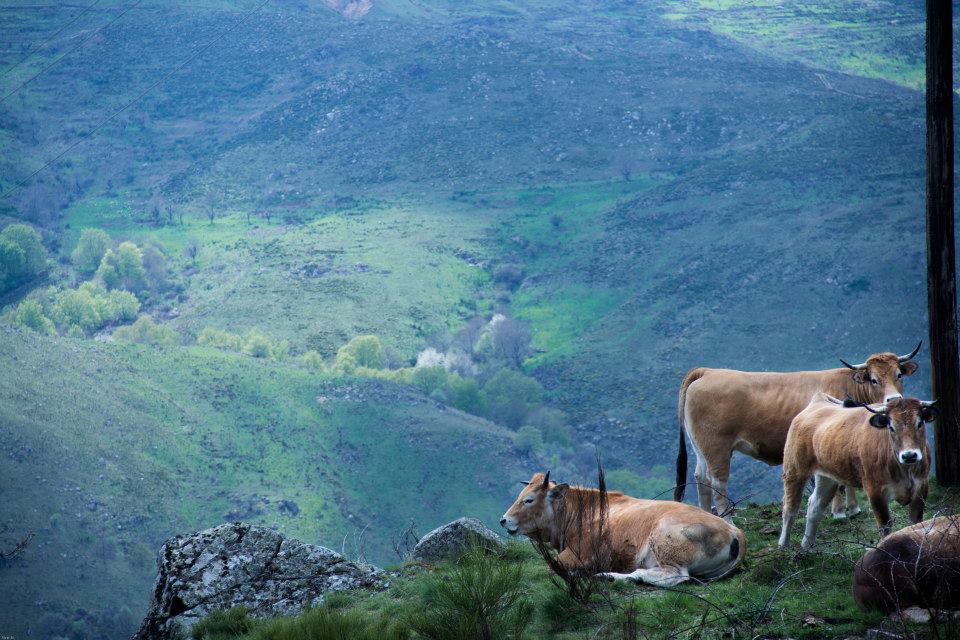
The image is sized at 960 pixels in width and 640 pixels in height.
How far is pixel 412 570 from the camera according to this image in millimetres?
10883

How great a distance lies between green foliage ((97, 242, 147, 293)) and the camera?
130 meters

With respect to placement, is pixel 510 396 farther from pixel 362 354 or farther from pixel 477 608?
pixel 477 608

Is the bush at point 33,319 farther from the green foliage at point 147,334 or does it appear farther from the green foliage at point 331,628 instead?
the green foliage at point 331,628

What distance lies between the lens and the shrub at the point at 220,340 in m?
106

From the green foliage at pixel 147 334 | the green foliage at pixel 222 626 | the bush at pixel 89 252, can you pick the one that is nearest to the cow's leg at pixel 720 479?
the green foliage at pixel 222 626

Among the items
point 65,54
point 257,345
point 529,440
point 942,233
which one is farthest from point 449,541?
point 65,54

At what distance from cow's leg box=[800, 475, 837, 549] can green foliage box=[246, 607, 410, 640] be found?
3.91 meters

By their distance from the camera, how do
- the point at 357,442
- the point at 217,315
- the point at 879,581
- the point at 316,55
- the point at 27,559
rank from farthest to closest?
the point at 316,55 → the point at 217,315 → the point at 357,442 → the point at 27,559 → the point at 879,581

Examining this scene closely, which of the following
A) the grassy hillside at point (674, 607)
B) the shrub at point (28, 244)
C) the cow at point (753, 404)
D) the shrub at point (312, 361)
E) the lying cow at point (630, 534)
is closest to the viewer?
the grassy hillside at point (674, 607)

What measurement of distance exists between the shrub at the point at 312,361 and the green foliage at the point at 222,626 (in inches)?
3740

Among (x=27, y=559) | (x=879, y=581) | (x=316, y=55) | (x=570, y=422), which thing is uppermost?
(x=879, y=581)

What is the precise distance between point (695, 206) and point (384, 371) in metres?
50.8

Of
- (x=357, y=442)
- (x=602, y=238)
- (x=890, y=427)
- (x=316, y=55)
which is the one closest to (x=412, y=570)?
(x=890, y=427)

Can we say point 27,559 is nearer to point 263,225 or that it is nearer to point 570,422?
point 570,422
